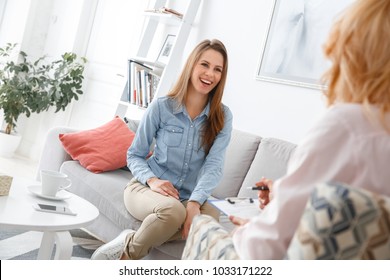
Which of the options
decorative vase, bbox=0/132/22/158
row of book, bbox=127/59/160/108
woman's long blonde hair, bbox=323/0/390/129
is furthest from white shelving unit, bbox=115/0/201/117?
woman's long blonde hair, bbox=323/0/390/129

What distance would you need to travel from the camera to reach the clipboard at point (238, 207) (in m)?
1.43

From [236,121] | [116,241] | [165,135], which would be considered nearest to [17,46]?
[236,121]

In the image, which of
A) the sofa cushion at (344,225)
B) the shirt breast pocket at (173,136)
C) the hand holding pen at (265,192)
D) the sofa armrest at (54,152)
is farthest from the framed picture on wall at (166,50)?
the sofa cushion at (344,225)

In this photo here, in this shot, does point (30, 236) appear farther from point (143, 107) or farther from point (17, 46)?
point (17, 46)

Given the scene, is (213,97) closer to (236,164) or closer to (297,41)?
(236,164)

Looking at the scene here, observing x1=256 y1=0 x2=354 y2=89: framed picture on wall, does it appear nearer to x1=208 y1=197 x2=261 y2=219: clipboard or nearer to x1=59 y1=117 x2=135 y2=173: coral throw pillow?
x1=59 y1=117 x2=135 y2=173: coral throw pillow

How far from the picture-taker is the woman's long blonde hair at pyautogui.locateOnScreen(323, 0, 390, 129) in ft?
2.93

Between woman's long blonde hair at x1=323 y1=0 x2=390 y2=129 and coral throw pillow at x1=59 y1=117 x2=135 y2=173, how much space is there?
1948 millimetres

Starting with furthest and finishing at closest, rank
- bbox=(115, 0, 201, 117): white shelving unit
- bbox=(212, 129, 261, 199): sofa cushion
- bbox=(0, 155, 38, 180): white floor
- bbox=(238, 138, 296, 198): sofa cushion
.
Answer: bbox=(0, 155, 38, 180): white floor < bbox=(115, 0, 201, 117): white shelving unit < bbox=(212, 129, 261, 199): sofa cushion < bbox=(238, 138, 296, 198): sofa cushion

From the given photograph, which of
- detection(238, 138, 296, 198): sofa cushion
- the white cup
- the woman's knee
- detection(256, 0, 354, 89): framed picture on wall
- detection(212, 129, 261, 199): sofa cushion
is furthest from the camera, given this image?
detection(256, 0, 354, 89): framed picture on wall

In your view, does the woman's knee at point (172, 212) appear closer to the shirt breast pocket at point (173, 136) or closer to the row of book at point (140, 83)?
the shirt breast pocket at point (173, 136)

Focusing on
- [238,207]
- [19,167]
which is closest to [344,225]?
[238,207]

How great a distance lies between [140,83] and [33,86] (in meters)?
1.32
